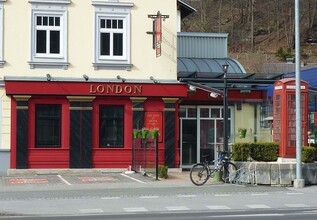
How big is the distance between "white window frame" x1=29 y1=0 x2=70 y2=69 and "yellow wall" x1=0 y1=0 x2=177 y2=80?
0.54 feet

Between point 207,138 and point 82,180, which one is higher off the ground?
point 207,138

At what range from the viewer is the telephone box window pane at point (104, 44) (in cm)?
2792

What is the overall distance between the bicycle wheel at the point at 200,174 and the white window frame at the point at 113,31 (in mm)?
6946

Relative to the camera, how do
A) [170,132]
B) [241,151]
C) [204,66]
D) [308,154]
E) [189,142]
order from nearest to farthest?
[308,154] → [241,151] → [170,132] → [189,142] → [204,66]

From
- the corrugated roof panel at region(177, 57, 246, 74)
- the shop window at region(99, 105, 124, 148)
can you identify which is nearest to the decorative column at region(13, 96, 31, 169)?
the shop window at region(99, 105, 124, 148)

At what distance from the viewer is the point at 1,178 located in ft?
83.4

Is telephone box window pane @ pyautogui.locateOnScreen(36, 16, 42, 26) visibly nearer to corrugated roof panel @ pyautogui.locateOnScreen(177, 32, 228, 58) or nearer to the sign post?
the sign post

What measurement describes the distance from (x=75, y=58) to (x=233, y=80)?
6753mm

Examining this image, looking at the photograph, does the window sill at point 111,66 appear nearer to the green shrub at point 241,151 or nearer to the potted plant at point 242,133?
the potted plant at point 242,133

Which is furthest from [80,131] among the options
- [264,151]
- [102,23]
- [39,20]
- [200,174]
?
[264,151]

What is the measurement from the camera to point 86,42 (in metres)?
27.6

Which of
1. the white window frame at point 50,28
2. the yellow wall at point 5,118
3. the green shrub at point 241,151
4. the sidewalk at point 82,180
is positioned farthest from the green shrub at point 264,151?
the yellow wall at point 5,118

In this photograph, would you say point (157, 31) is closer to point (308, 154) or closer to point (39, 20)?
point (39, 20)

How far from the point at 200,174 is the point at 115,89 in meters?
6.69
